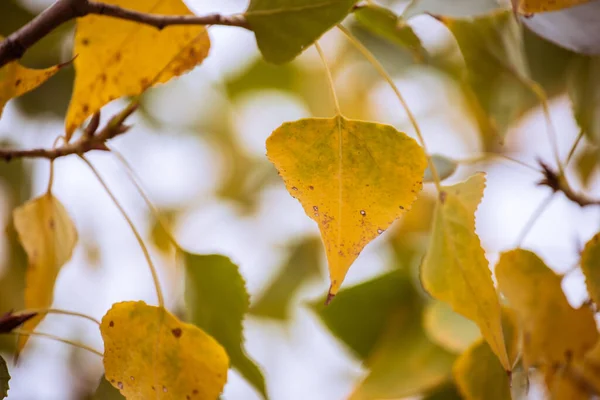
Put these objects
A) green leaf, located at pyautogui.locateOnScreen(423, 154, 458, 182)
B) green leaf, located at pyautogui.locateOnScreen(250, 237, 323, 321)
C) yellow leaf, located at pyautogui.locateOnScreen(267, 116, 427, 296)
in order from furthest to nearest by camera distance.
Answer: green leaf, located at pyautogui.locateOnScreen(250, 237, 323, 321), green leaf, located at pyautogui.locateOnScreen(423, 154, 458, 182), yellow leaf, located at pyautogui.locateOnScreen(267, 116, 427, 296)

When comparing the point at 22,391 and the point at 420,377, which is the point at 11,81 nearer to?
the point at 420,377

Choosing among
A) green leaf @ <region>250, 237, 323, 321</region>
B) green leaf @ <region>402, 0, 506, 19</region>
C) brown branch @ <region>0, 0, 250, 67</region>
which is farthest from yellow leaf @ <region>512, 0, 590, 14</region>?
green leaf @ <region>250, 237, 323, 321</region>

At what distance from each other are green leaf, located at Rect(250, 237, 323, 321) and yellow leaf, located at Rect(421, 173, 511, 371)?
14.2 inches

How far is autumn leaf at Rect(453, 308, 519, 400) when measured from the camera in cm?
34

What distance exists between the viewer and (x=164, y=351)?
295mm

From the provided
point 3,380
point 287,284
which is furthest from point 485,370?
point 287,284

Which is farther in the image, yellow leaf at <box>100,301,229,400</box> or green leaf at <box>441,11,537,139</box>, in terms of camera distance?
green leaf at <box>441,11,537,139</box>

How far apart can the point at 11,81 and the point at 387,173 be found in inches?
7.0

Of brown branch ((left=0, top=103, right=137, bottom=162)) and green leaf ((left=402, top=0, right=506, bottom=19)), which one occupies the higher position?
green leaf ((left=402, top=0, right=506, bottom=19))

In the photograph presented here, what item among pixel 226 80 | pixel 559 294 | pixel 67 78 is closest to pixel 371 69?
pixel 226 80

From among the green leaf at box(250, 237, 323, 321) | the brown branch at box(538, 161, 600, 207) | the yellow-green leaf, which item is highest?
the brown branch at box(538, 161, 600, 207)

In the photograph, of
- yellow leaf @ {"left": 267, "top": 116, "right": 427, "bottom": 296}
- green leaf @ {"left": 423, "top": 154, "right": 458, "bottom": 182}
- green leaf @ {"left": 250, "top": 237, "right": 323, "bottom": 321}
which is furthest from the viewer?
green leaf @ {"left": 250, "top": 237, "right": 323, "bottom": 321}

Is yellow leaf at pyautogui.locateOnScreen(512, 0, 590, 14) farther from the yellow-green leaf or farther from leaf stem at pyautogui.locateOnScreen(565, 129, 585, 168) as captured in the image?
the yellow-green leaf

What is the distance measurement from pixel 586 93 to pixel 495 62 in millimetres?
61
